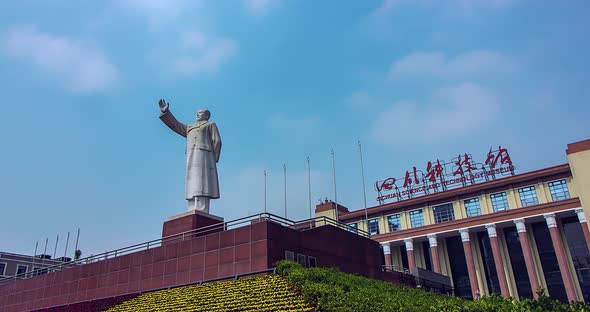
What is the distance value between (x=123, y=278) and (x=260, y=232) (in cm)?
696

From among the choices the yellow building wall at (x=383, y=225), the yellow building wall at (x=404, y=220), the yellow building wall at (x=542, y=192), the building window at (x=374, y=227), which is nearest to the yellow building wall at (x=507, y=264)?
the yellow building wall at (x=542, y=192)

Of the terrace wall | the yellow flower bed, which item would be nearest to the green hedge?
the yellow flower bed

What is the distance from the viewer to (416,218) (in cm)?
3812

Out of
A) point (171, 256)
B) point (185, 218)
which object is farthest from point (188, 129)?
point (171, 256)

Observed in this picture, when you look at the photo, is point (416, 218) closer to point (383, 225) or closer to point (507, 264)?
point (383, 225)

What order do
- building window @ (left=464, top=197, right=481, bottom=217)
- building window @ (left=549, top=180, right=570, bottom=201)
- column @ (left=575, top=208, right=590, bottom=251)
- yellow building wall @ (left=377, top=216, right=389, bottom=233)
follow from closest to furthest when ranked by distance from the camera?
column @ (left=575, top=208, right=590, bottom=251) < building window @ (left=549, top=180, right=570, bottom=201) < building window @ (left=464, top=197, right=481, bottom=217) < yellow building wall @ (left=377, top=216, right=389, bottom=233)

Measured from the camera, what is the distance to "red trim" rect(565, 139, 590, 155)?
3150cm

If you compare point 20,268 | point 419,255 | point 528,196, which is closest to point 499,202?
point 528,196

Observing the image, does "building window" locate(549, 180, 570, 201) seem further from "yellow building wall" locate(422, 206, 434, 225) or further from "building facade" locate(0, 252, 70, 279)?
"building facade" locate(0, 252, 70, 279)

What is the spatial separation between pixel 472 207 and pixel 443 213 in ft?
7.31

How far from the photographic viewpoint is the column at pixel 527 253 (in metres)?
32.4

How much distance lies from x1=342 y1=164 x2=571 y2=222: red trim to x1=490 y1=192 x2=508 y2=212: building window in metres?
0.57

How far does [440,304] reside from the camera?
955 centimetres

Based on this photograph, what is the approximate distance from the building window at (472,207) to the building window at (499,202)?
1.15 m
